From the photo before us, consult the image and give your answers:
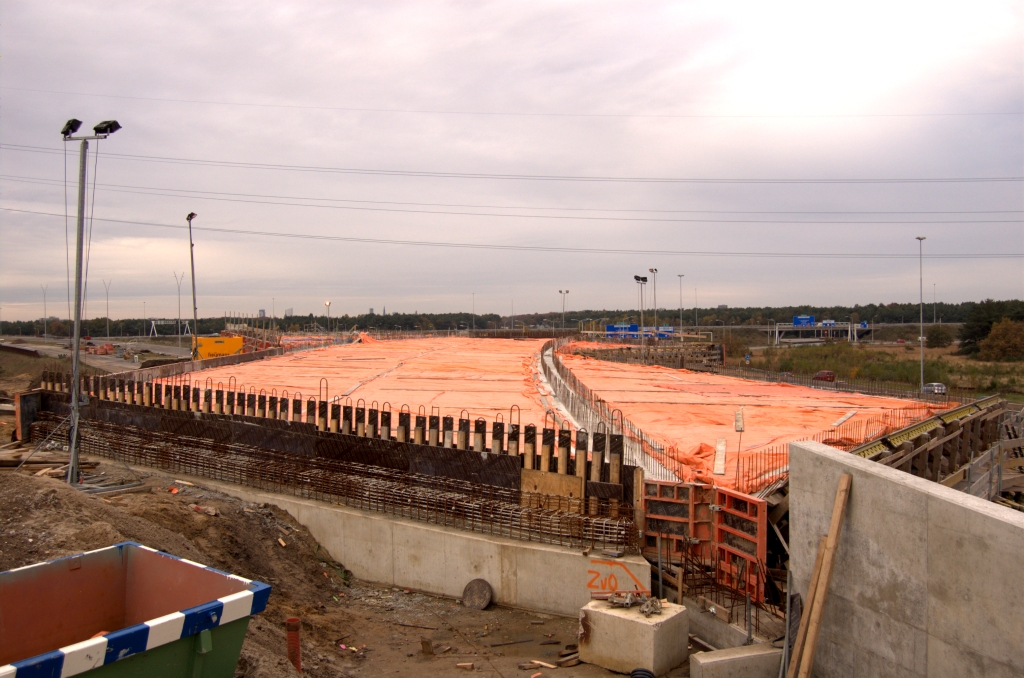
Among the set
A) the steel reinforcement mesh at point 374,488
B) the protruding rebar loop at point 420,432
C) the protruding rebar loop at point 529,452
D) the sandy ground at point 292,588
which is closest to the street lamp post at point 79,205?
the sandy ground at point 292,588

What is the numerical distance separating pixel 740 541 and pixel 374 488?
7477 millimetres

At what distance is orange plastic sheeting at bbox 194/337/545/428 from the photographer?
68.2 ft

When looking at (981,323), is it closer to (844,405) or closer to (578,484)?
A: (844,405)

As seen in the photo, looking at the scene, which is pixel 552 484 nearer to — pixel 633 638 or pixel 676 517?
pixel 676 517

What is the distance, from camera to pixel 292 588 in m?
12.3

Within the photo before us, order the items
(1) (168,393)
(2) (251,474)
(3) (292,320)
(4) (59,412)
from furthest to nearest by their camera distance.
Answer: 1. (3) (292,320)
2. (4) (59,412)
3. (1) (168,393)
4. (2) (251,474)

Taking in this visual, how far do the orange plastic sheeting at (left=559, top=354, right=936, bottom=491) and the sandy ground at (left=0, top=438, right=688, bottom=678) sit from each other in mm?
4762

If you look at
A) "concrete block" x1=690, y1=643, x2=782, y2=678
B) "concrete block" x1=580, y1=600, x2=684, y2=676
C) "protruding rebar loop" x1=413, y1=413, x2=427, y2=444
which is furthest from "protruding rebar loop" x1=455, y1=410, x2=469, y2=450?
"concrete block" x1=690, y1=643, x2=782, y2=678

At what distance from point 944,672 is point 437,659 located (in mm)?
6706

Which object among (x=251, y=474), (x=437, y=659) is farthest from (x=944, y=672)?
(x=251, y=474)

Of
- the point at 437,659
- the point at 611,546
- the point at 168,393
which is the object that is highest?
the point at 168,393

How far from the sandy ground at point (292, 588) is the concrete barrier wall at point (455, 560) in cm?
24

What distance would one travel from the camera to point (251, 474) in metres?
16.4

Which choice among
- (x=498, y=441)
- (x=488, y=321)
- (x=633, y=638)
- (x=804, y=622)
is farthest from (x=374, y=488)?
(x=488, y=321)
